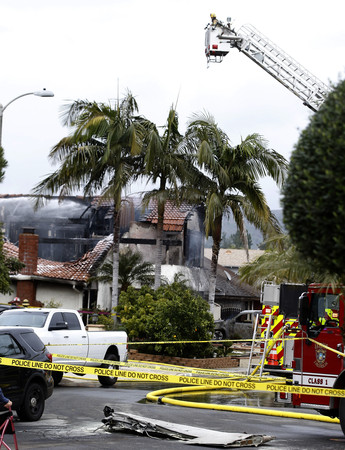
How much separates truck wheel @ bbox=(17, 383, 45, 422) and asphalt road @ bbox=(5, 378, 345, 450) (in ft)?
0.49

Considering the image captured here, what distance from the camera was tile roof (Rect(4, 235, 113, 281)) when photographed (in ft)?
123

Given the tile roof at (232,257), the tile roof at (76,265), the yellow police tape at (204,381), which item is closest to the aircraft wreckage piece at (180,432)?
the yellow police tape at (204,381)

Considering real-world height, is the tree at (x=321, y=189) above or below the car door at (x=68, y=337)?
above

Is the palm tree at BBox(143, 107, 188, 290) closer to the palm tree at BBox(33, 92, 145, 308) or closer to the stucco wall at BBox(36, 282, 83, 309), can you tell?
the palm tree at BBox(33, 92, 145, 308)

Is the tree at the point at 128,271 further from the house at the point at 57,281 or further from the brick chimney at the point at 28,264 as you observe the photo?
the brick chimney at the point at 28,264

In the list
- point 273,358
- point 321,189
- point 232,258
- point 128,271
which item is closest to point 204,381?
point 273,358

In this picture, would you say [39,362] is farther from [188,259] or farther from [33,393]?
[188,259]

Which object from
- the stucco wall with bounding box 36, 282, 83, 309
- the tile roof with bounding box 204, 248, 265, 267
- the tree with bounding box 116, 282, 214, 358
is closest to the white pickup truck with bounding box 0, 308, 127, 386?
the tree with bounding box 116, 282, 214, 358

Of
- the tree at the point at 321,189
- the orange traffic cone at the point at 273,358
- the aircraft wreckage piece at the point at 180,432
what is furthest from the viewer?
the orange traffic cone at the point at 273,358

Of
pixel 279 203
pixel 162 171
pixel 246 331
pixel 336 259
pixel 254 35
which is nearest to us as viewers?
pixel 336 259

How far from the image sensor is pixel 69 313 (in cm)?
2069

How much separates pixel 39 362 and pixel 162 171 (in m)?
17.4

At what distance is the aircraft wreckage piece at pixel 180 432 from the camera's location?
12.1 meters

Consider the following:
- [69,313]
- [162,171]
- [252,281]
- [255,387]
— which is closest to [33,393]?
[255,387]
